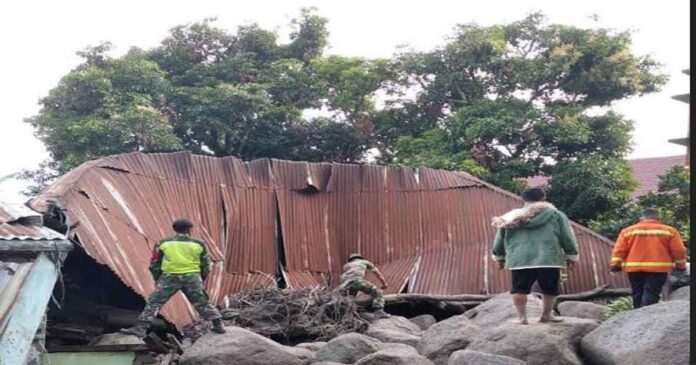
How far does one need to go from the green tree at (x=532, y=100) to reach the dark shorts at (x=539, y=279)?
9.19 meters

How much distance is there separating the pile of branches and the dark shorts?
3.93 metres

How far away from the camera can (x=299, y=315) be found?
39.9ft

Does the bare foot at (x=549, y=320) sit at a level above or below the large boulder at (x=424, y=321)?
above

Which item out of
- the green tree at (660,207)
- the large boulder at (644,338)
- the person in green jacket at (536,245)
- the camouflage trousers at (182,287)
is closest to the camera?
the large boulder at (644,338)

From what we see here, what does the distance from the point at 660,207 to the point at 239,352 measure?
32.4ft

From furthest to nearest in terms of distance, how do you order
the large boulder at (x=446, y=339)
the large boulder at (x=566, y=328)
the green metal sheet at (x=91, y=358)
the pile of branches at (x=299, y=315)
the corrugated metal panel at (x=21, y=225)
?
the pile of branches at (x=299, y=315) < the green metal sheet at (x=91, y=358) < the large boulder at (x=446, y=339) < the large boulder at (x=566, y=328) < the corrugated metal panel at (x=21, y=225)

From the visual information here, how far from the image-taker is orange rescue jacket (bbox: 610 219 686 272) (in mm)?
9594

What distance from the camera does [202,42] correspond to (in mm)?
22516

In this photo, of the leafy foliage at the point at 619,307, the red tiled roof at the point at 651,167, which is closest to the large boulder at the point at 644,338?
the leafy foliage at the point at 619,307

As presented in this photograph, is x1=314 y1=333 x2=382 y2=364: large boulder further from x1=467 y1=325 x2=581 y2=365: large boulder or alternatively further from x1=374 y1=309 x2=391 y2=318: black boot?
x1=374 y1=309 x2=391 y2=318: black boot

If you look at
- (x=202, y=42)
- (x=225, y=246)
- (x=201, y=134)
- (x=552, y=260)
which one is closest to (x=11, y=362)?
(x=552, y=260)

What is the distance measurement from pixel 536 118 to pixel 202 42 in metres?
9.05

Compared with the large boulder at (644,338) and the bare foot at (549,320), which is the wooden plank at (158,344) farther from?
the large boulder at (644,338)

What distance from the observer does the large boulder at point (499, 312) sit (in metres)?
10.5
